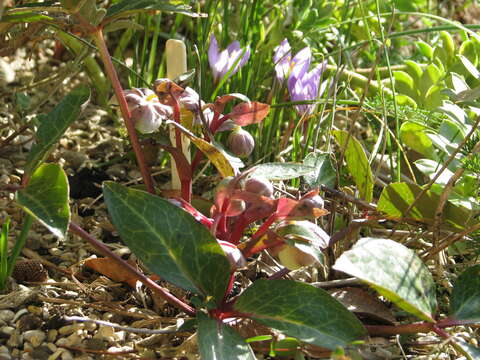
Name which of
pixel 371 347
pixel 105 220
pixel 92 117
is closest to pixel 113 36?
pixel 92 117

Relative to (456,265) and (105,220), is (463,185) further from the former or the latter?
(105,220)

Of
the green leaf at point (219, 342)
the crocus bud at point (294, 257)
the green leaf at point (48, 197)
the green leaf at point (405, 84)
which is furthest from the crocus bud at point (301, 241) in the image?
the green leaf at point (405, 84)

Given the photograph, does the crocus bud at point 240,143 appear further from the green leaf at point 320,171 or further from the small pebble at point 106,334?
the small pebble at point 106,334

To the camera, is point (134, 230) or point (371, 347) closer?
point (134, 230)

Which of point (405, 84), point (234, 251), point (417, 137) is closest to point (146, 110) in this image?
point (234, 251)

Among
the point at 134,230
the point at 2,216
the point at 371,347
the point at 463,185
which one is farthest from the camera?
the point at 2,216
